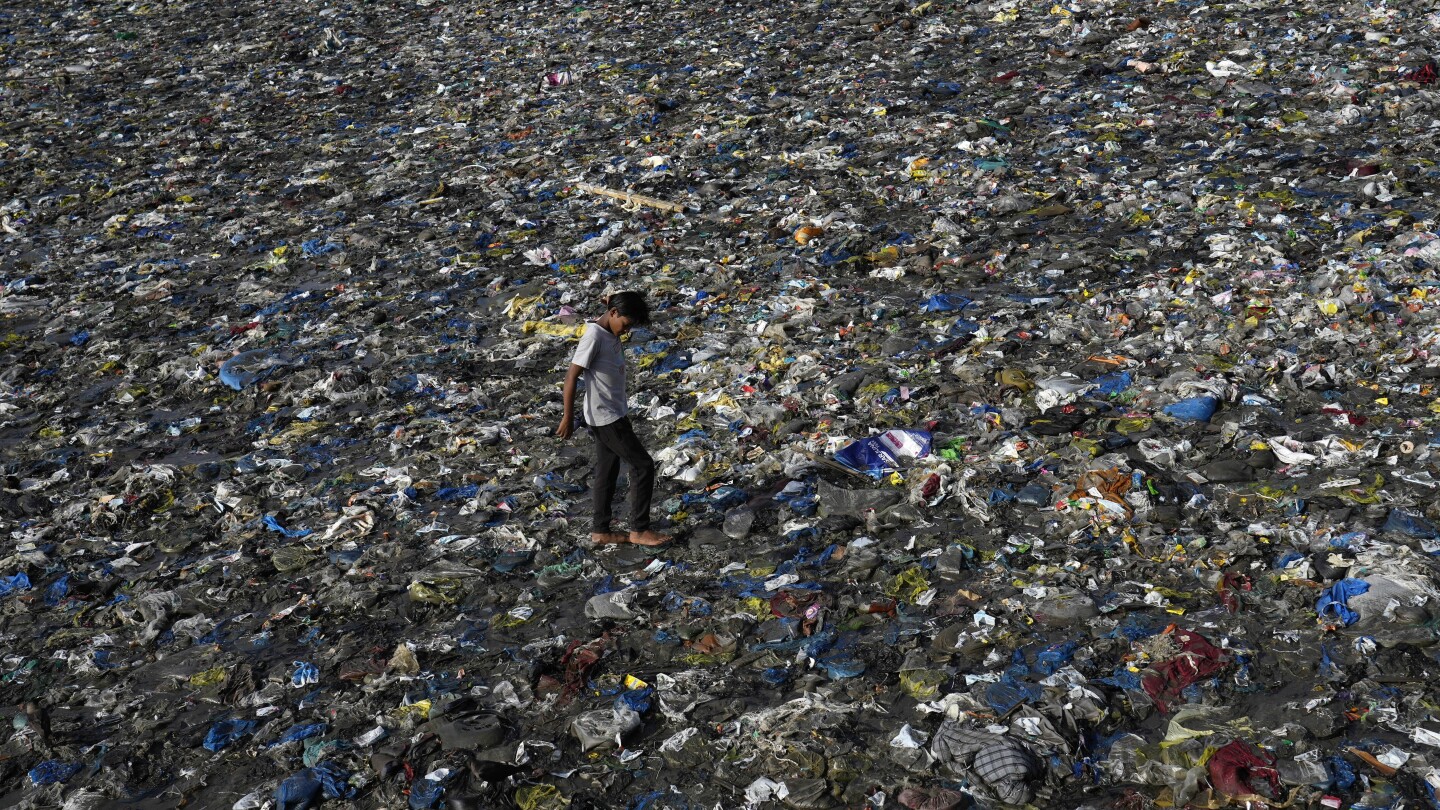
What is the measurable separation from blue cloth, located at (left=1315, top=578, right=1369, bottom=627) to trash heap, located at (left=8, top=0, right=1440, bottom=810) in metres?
0.05

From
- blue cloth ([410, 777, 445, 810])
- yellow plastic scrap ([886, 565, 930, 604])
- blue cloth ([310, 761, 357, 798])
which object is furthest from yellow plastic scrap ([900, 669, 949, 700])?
blue cloth ([310, 761, 357, 798])

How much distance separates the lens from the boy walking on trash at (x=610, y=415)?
411 cm

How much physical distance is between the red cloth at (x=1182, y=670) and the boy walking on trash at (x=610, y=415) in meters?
1.94

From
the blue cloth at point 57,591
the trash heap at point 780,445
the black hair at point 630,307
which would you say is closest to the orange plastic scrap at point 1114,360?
the trash heap at point 780,445

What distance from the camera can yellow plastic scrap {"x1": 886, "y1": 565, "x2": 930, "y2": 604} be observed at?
3883 mm

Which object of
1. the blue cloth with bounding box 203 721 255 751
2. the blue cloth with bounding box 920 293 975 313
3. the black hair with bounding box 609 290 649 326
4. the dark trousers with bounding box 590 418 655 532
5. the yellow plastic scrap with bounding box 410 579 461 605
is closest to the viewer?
the blue cloth with bounding box 203 721 255 751

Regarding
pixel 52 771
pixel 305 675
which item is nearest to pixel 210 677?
pixel 305 675

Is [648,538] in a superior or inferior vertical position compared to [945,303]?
superior

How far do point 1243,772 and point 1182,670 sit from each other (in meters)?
0.46

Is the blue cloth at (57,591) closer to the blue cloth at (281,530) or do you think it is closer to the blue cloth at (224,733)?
the blue cloth at (281,530)

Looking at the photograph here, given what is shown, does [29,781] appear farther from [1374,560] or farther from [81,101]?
[81,101]

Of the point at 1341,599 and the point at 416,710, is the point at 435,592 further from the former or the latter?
the point at 1341,599

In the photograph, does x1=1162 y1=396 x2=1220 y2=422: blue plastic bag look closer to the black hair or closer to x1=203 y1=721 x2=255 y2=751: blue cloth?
the black hair

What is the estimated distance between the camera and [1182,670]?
327 cm
